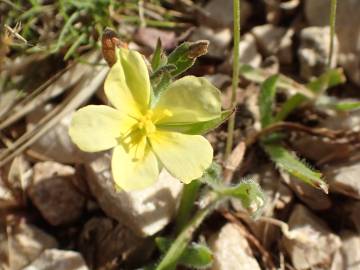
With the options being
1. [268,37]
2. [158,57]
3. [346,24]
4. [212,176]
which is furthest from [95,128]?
[346,24]

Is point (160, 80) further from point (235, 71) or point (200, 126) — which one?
point (235, 71)

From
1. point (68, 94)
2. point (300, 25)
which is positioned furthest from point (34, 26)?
point (300, 25)

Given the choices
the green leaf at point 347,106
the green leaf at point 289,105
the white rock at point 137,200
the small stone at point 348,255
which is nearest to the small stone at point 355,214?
the small stone at point 348,255

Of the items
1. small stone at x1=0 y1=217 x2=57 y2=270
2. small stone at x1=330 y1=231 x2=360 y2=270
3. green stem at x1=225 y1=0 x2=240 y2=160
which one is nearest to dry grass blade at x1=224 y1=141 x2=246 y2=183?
green stem at x1=225 y1=0 x2=240 y2=160

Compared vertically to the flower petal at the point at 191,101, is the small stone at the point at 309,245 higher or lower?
lower

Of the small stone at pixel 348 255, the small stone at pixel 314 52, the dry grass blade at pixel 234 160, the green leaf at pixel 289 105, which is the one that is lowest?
the small stone at pixel 348 255

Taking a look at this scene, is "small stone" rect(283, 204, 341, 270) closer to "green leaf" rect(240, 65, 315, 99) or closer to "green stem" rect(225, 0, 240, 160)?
"green stem" rect(225, 0, 240, 160)

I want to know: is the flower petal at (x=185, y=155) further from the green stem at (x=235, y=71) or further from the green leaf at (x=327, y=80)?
the green leaf at (x=327, y=80)
